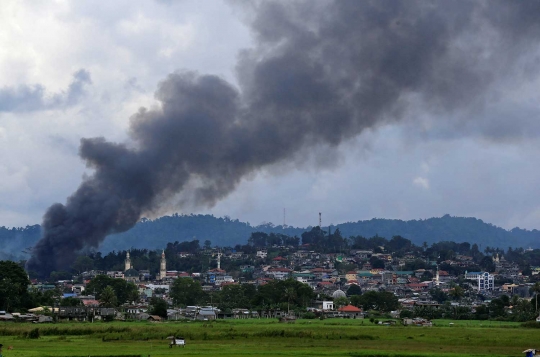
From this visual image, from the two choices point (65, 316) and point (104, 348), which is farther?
point (65, 316)

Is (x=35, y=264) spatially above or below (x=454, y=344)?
above

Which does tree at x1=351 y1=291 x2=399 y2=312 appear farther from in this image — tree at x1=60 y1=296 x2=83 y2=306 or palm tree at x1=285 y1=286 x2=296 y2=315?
tree at x1=60 y1=296 x2=83 y2=306

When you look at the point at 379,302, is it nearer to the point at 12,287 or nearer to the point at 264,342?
the point at 12,287

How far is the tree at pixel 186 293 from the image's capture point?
15400 centimetres

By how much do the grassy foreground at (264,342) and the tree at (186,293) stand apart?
69466mm

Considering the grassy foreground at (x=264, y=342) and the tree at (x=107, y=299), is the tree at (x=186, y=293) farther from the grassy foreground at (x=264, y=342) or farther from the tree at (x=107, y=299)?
the grassy foreground at (x=264, y=342)

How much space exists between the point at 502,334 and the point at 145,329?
33.3 meters

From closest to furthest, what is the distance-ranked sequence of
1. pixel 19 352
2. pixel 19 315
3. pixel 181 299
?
1. pixel 19 352
2. pixel 19 315
3. pixel 181 299

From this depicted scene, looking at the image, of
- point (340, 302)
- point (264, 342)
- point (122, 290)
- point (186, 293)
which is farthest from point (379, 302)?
point (264, 342)

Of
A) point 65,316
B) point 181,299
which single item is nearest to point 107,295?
point 65,316

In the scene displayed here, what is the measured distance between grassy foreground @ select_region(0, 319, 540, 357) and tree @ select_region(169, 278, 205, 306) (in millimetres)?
69466

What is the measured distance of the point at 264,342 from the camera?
2798 inches

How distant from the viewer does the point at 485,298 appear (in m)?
199

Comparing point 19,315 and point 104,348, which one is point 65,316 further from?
point 104,348
